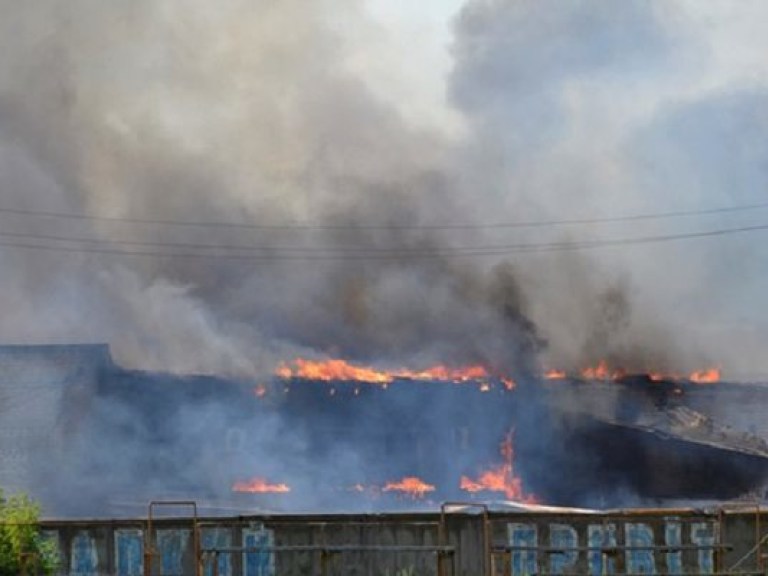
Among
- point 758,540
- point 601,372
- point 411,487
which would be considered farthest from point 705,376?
point 758,540

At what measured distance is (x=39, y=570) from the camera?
28922 millimetres

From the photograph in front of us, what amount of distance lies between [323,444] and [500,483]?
7217 millimetres

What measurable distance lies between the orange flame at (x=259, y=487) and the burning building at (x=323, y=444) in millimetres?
79

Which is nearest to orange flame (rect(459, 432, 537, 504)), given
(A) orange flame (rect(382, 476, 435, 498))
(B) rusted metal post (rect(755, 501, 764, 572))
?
(A) orange flame (rect(382, 476, 435, 498))

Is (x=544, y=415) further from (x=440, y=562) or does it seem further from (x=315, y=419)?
(x=440, y=562)

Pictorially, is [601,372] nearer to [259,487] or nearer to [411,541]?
[259,487]

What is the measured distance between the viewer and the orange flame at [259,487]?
49.2 m

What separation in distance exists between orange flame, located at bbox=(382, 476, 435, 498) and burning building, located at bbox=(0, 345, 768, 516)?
6 centimetres

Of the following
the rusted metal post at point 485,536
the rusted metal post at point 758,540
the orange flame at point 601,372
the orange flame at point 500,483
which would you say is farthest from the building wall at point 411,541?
the orange flame at point 601,372

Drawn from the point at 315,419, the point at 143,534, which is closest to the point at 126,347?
the point at 315,419

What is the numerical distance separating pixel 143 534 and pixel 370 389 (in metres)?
22.2

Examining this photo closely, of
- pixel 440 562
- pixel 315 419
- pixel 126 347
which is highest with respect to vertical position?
pixel 126 347

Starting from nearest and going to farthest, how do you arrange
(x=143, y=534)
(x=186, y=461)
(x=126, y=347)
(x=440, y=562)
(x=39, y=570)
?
(x=440, y=562) → (x=39, y=570) → (x=143, y=534) → (x=186, y=461) → (x=126, y=347)

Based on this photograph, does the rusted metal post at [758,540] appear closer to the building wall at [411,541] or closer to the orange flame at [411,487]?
the building wall at [411,541]
